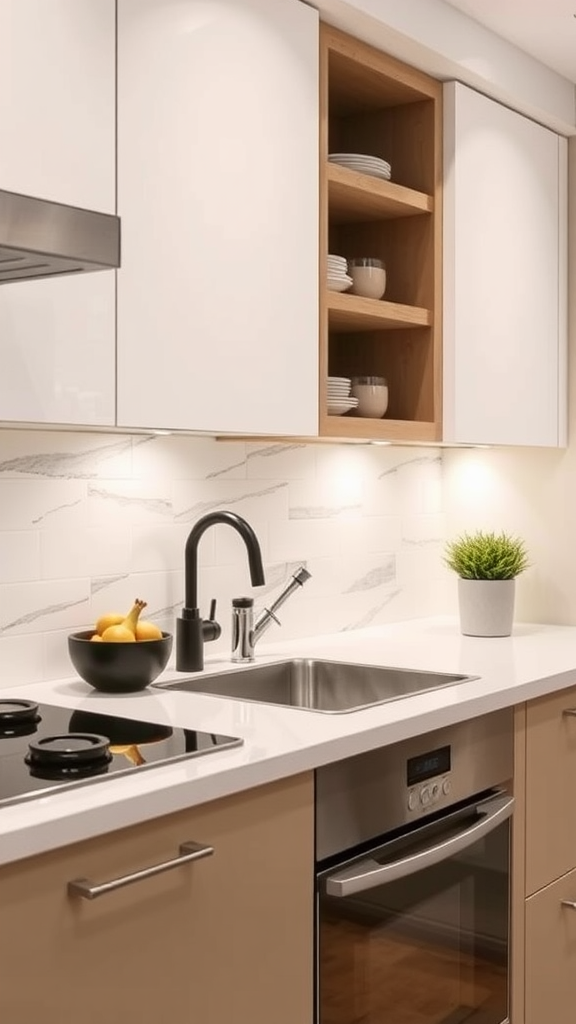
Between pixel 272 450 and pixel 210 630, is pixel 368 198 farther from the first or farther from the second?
pixel 210 630

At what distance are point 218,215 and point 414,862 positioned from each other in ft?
3.90

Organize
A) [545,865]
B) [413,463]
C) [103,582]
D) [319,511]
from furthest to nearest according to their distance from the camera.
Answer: [413,463] < [319,511] < [545,865] < [103,582]

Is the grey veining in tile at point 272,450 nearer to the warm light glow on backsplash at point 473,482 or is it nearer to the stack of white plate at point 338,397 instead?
the stack of white plate at point 338,397

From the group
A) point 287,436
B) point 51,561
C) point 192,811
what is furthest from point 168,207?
point 192,811

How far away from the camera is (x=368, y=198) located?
107 inches

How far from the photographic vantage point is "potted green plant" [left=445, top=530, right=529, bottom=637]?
3113mm

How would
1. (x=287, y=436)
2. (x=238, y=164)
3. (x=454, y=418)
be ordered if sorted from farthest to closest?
(x=454, y=418), (x=287, y=436), (x=238, y=164)

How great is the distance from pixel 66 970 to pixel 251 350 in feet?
3.93

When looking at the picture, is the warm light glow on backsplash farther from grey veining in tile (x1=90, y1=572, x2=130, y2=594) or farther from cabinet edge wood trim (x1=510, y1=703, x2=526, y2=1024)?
grey veining in tile (x1=90, y1=572, x2=130, y2=594)

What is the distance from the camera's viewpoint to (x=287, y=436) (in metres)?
2.44

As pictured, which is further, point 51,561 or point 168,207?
point 51,561

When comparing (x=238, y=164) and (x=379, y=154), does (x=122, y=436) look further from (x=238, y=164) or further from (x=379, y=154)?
(x=379, y=154)

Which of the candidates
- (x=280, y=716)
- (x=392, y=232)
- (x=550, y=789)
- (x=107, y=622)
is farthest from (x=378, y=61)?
(x=550, y=789)

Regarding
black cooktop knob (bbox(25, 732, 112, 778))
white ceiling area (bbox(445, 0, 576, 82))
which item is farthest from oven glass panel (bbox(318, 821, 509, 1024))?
white ceiling area (bbox(445, 0, 576, 82))
